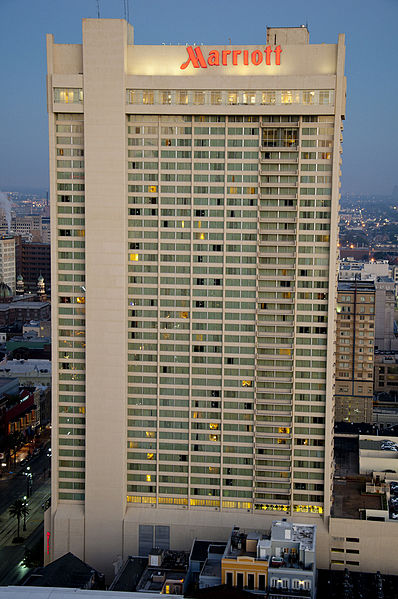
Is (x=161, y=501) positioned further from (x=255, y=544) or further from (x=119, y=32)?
(x=119, y=32)

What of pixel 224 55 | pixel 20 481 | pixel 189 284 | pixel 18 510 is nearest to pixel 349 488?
pixel 189 284

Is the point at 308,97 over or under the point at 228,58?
under

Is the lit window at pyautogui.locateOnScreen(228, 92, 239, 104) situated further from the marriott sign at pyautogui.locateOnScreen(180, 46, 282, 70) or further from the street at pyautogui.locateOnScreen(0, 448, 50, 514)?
the street at pyautogui.locateOnScreen(0, 448, 50, 514)

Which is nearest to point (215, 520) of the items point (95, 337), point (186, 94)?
point (95, 337)

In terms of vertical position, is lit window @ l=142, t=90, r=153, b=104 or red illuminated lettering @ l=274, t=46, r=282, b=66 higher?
red illuminated lettering @ l=274, t=46, r=282, b=66

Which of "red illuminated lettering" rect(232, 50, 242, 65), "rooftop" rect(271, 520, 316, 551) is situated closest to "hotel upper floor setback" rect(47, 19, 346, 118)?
"red illuminated lettering" rect(232, 50, 242, 65)

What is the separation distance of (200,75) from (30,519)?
74541 millimetres

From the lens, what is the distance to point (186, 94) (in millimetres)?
95312

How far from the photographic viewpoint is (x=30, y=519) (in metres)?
128

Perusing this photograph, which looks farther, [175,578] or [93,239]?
[93,239]

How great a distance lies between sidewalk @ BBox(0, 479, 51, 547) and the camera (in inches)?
4779

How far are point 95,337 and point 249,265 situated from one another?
2069cm

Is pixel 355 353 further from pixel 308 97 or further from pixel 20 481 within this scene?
pixel 308 97

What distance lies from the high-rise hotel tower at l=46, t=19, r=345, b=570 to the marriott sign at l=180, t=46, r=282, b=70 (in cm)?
23
